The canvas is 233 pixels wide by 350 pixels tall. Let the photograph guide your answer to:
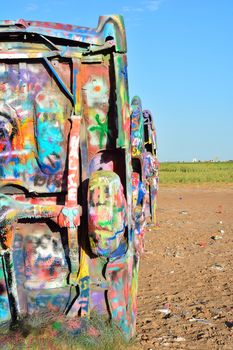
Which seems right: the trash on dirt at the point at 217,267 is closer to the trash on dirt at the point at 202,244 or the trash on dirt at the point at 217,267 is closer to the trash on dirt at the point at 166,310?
the trash on dirt at the point at 202,244

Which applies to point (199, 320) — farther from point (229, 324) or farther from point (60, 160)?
point (60, 160)

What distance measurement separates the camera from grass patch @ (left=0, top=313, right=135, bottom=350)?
349 centimetres

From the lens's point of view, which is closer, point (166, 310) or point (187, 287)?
point (166, 310)

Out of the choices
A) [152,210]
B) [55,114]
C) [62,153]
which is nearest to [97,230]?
[62,153]

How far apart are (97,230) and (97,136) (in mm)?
733

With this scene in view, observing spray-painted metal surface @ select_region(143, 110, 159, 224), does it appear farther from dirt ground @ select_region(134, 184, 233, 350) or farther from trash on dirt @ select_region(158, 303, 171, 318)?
trash on dirt @ select_region(158, 303, 171, 318)

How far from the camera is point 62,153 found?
360 centimetres

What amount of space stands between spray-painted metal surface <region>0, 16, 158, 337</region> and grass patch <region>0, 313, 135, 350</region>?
7 cm

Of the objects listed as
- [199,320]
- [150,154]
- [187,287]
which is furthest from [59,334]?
[150,154]

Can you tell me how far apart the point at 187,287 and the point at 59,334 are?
2934 millimetres

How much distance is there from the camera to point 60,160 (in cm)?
361

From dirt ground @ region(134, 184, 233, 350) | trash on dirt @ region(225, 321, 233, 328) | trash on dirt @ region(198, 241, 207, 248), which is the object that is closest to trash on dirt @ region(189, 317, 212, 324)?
dirt ground @ region(134, 184, 233, 350)

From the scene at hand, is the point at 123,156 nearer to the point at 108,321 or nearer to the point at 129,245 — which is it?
the point at 129,245

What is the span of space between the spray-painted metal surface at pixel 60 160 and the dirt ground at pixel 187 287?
91cm
